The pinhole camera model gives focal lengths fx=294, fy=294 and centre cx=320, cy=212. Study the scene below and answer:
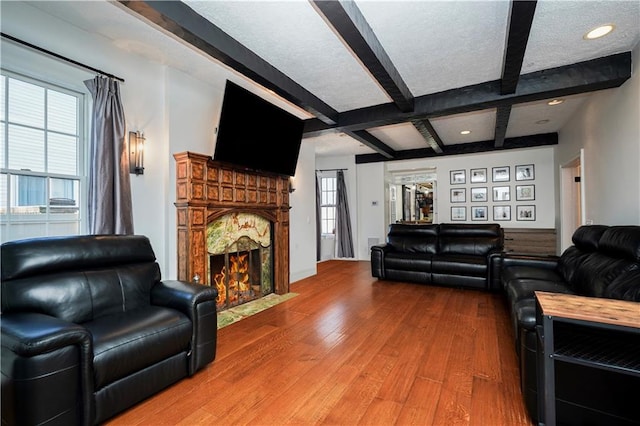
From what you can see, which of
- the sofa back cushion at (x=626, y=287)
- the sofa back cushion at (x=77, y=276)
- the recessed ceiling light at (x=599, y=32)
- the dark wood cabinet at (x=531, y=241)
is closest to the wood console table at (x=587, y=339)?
the sofa back cushion at (x=626, y=287)

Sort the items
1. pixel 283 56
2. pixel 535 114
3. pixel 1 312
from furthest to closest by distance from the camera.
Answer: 1. pixel 535 114
2. pixel 283 56
3. pixel 1 312

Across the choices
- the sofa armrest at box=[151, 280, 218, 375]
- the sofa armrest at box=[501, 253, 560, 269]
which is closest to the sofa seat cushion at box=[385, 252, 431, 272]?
the sofa armrest at box=[501, 253, 560, 269]

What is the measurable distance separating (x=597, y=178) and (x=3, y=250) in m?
5.79

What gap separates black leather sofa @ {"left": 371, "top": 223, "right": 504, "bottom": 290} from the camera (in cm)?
452

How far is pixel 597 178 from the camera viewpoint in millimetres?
3654

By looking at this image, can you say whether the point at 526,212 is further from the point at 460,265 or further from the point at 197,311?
the point at 197,311

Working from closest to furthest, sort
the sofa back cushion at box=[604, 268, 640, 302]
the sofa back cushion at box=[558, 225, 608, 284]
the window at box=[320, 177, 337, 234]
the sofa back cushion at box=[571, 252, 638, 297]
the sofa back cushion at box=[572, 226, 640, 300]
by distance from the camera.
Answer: the sofa back cushion at box=[604, 268, 640, 302] → the sofa back cushion at box=[572, 226, 640, 300] → the sofa back cushion at box=[571, 252, 638, 297] → the sofa back cushion at box=[558, 225, 608, 284] → the window at box=[320, 177, 337, 234]

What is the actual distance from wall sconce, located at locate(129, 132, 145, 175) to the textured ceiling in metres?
0.86

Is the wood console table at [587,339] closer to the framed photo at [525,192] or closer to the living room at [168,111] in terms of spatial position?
the living room at [168,111]

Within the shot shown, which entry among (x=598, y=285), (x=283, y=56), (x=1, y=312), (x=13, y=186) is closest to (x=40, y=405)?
(x=1, y=312)

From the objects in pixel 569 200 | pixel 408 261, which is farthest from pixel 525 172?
pixel 408 261

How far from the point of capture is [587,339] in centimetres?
161

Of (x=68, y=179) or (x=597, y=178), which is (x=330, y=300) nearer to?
(x=68, y=179)

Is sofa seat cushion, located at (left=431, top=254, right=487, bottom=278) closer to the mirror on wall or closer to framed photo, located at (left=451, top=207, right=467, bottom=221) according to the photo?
framed photo, located at (left=451, top=207, right=467, bottom=221)
